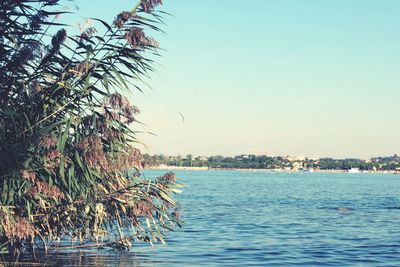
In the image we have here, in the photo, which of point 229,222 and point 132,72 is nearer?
point 132,72

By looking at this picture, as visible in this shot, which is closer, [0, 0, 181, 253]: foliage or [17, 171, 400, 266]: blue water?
[0, 0, 181, 253]: foliage

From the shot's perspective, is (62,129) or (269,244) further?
(269,244)

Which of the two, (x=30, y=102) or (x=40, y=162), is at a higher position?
(x=30, y=102)

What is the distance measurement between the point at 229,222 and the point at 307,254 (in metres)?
14.6

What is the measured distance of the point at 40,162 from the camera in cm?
1370

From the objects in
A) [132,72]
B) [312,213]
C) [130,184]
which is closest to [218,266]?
[130,184]

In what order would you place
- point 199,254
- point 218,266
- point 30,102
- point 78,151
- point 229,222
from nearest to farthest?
point 78,151 → point 30,102 → point 218,266 → point 199,254 → point 229,222

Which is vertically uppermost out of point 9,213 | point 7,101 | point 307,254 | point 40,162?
point 7,101

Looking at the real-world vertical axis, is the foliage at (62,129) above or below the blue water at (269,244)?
above

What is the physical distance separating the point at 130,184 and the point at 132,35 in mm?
4509

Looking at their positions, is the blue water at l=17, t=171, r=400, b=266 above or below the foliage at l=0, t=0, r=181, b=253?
below

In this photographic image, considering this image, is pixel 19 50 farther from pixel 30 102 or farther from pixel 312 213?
pixel 312 213

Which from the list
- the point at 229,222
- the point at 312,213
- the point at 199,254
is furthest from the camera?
the point at 312,213

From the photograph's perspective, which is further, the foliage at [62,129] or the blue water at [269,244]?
the blue water at [269,244]
